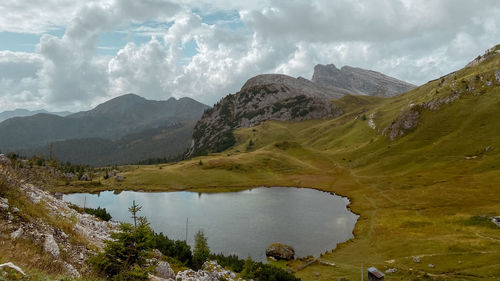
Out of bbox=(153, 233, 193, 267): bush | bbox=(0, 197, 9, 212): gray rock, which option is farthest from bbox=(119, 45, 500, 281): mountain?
bbox=(0, 197, 9, 212): gray rock

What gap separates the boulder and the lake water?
206cm

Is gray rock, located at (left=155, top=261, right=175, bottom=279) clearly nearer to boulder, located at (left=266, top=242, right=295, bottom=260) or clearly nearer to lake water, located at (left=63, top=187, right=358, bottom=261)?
lake water, located at (left=63, top=187, right=358, bottom=261)

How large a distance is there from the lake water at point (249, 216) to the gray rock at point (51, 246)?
58964 mm

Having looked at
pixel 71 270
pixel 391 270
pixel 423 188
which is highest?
pixel 71 270

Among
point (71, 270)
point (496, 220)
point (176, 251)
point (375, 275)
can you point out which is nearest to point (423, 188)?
point (496, 220)

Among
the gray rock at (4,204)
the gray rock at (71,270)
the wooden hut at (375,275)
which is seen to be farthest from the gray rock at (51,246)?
the wooden hut at (375,275)

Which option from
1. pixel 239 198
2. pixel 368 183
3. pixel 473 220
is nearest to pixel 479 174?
pixel 368 183

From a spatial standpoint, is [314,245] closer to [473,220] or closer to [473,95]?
[473,220]

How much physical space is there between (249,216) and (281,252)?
125 feet

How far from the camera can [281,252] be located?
7138 cm

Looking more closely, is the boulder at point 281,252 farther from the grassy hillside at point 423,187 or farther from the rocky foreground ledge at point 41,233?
the rocky foreground ledge at point 41,233

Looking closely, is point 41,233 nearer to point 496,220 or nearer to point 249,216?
point 249,216

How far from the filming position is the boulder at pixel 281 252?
232 feet

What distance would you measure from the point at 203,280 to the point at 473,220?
83.3 meters
